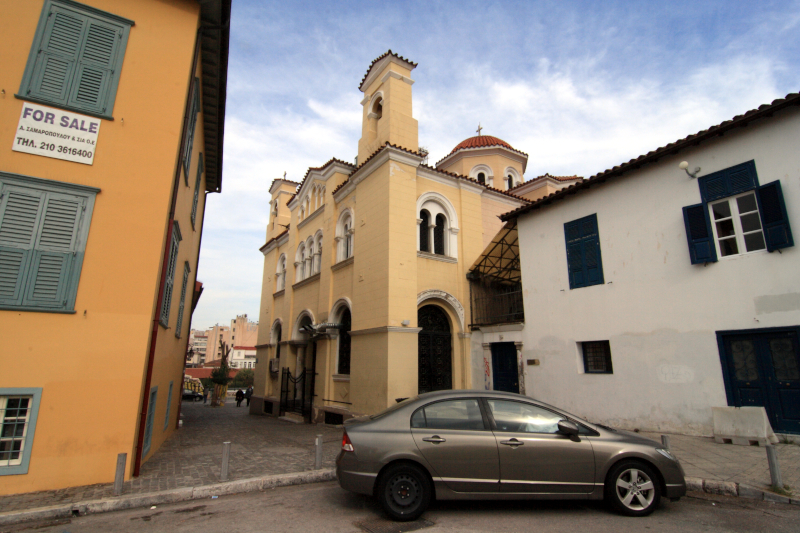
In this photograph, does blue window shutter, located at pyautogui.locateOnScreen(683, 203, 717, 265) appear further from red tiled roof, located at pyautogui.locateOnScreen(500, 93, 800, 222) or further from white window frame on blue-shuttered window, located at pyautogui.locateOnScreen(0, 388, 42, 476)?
white window frame on blue-shuttered window, located at pyautogui.locateOnScreen(0, 388, 42, 476)

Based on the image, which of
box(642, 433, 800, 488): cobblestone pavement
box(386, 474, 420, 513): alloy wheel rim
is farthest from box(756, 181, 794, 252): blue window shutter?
box(386, 474, 420, 513): alloy wheel rim

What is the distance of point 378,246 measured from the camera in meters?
13.7

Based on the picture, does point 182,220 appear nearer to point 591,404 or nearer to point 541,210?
point 541,210

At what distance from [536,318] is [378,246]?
557 centimetres

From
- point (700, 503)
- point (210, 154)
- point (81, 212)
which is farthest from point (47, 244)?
point (700, 503)

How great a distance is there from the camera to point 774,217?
788cm

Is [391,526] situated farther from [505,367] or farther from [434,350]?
[505,367]

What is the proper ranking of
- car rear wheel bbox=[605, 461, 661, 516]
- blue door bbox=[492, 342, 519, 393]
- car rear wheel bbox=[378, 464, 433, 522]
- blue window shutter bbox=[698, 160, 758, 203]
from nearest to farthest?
1. car rear wheel bbox=[378, 464, 433, 522]
2. car rear wheel bbox=[605, 461, 661, 516]
3. blue window shutter bbox=[698, 160, 758, 203]
4. blue door bbox=[492, 342, 519, 393]

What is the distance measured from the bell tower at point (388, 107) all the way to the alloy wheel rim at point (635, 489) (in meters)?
11.8

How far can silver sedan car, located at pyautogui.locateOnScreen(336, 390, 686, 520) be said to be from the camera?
4949 mm

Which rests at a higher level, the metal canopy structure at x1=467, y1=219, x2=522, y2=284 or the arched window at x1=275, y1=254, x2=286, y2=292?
the arched window at x1=275, y1=254, x2=286, y2=292

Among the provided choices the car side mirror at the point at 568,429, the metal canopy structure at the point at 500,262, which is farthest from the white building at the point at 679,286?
the car side mirror at the point at 568,429

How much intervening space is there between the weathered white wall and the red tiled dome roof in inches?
427

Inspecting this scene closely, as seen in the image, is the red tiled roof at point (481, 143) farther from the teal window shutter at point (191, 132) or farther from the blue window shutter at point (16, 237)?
the blue window shutter at point (16, 237)
